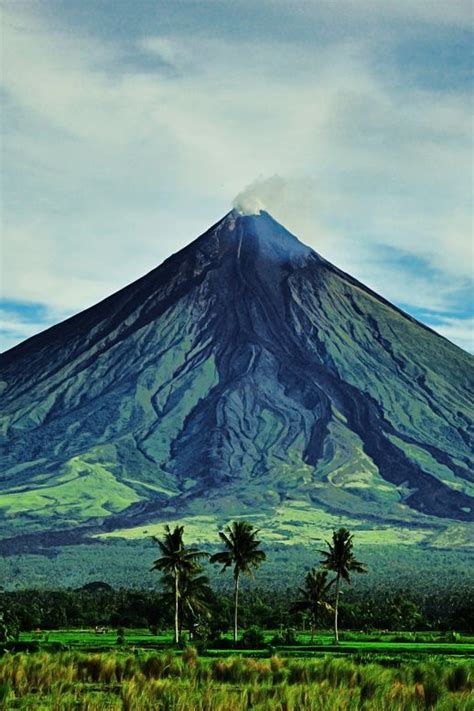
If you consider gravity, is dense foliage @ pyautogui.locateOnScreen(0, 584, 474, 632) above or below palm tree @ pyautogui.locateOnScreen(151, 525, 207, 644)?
below

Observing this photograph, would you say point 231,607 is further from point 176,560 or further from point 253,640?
point 253,640

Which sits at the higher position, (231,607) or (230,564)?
(230,564)

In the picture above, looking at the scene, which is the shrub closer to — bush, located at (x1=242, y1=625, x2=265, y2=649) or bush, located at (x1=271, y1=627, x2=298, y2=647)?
bush, located at (x1=242, y1=625, x2=265, y2=649)

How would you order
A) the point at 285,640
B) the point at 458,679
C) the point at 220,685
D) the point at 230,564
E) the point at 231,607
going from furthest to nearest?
the point at 231,607 < the point at 230,564 < the point at 285,640 < the point at 458,679 < the point at 220,685

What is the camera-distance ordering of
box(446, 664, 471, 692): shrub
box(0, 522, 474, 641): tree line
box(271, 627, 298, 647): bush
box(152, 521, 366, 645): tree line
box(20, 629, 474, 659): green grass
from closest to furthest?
box(446, 664, 471, 692): shrub < box(20, 629, 474, 659): green grass < box(271, 627, 298, 647): bush < box(152, 521, 366, 645): tree line < box(0, 522, 474, 641): tree line

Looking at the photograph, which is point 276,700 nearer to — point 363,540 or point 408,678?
point 408,678

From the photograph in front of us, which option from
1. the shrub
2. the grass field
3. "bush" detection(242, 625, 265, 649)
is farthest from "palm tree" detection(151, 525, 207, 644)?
the shrub

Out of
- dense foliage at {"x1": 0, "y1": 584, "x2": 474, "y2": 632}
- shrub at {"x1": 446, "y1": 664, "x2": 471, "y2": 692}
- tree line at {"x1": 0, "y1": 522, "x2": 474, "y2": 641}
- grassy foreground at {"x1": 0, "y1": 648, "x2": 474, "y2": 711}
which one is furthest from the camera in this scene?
dense foliage at {"x1": 0, "y1": 584, "x2": 474, "y2": 632}

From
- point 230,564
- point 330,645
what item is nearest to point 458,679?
point 330,645

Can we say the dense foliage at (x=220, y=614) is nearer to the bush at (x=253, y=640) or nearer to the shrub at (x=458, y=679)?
the bush at (x=253, y=640)

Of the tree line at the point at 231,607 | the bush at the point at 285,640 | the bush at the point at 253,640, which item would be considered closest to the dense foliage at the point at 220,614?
the tree line at the point at 231,607
